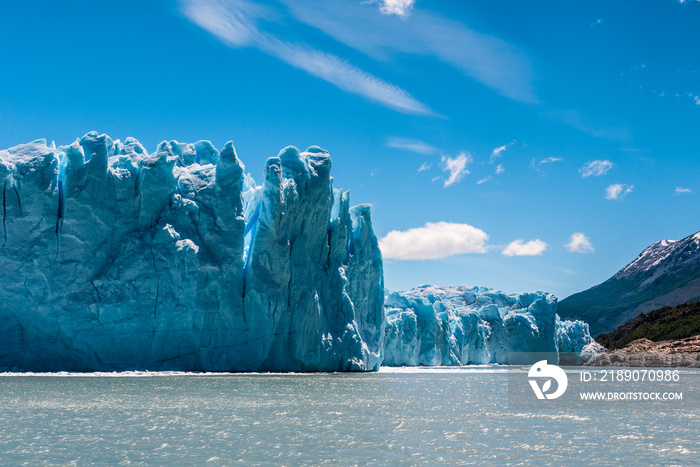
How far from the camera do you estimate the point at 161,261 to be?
98.8 ft

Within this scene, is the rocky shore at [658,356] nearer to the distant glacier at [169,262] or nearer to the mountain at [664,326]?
the mountain at [664,326]

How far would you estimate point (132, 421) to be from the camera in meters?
13.8

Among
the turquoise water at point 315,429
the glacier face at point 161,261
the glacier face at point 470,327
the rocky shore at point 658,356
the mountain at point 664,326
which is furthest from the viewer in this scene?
the mountain at point 664,326

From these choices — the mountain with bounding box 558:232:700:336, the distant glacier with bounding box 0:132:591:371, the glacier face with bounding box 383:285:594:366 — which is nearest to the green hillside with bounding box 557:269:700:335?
the mountain with bounding box 558:232:700:336

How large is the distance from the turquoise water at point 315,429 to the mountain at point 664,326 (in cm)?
6263

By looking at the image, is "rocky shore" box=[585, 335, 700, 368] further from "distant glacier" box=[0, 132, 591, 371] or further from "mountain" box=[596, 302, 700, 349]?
"distant glacier" box=[0, 132, 591, 371]

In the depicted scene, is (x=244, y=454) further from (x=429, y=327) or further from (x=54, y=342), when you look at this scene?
(x=429, y=327)

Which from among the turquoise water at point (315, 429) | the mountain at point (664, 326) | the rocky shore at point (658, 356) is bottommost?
the turquoise water at point (315, 429)

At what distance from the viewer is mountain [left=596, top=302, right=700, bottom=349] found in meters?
77.2

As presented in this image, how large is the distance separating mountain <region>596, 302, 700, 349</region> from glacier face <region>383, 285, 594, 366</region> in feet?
23.6

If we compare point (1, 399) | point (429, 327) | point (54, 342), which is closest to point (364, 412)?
point (1, 399)

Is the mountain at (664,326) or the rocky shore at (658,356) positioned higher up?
the mountain at (664,326)

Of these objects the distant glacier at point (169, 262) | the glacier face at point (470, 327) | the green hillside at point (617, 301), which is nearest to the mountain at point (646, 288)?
the green hillside at point (617, 301)

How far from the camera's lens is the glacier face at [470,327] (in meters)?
52.9
